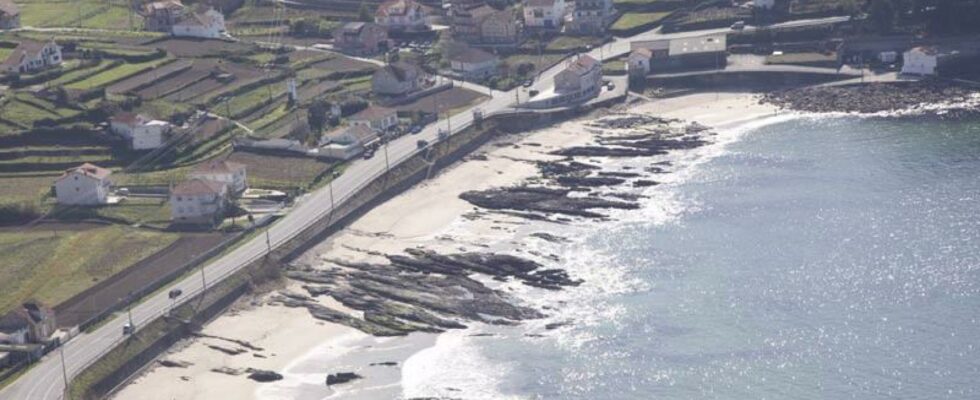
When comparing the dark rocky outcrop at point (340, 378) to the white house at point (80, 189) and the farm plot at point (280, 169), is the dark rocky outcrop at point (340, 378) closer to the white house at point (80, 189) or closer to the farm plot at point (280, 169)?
the farm plot at point (280, 169)

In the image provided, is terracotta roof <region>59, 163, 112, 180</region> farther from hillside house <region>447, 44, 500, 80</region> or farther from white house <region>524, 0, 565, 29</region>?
white house <region>524, 0, 565, 29</region>

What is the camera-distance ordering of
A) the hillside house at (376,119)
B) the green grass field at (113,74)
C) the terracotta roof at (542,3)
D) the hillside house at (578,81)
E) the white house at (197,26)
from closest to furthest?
the hillside house at (376,119)
the green grass field at (113,74)
the hillside house at (578,81)
the white house at (197,26)
the terracotta roof at (542,3)

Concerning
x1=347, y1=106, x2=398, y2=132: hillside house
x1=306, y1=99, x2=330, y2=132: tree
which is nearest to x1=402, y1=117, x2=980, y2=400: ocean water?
x1=347, y1=106, x2=398, y2=132: hillside house

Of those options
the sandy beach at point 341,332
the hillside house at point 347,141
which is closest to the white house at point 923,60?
the sandy beach at point 341,332

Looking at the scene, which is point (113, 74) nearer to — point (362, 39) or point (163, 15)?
point (163, 15)

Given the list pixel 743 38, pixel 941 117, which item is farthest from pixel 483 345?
pixel 743 38

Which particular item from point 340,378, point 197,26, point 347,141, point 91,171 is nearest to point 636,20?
point 197,26
